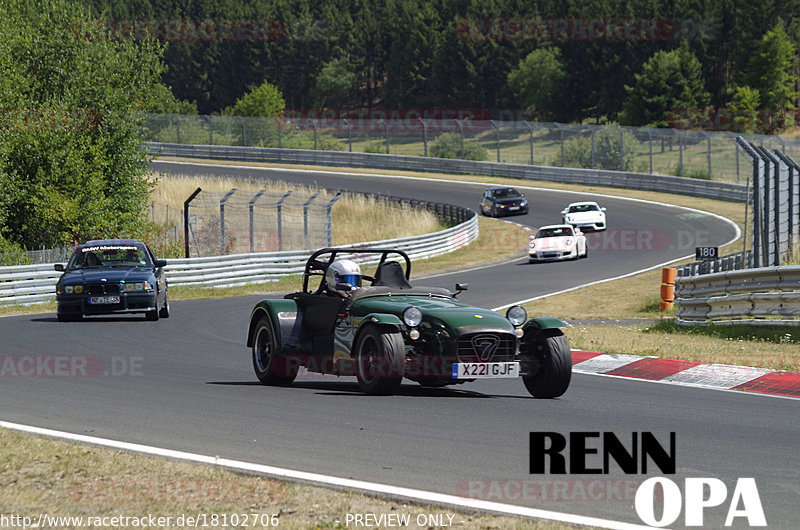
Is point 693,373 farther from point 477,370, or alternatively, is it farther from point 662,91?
point 662,91

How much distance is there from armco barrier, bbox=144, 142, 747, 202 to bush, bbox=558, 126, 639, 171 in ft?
6.91

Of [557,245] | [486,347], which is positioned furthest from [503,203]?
[486,347]

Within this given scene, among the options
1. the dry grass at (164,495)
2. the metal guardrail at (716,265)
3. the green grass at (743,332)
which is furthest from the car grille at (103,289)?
the dry grass at (164,495)

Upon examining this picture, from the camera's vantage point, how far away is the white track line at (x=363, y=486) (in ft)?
18.6

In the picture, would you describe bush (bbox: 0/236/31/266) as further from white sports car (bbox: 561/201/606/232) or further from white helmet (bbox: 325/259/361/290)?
white sports car (bbox: 561/201/606/232)

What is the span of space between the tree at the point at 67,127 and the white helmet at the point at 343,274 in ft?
69.6

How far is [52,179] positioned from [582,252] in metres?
17.0

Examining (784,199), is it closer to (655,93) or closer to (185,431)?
(185,431)

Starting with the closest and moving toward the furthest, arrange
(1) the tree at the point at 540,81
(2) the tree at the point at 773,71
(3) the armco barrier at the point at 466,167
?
(3) the armco barrier at the point at 466,167
(2) the tree at the point at 773,71
(1) the tree at the point at 540,81

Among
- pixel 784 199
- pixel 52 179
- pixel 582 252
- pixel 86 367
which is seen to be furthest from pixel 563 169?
pixel 86 367

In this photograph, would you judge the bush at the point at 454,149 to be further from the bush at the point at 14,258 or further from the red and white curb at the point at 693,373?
the red and white curb at the point at 693,373

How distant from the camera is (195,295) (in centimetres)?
2734

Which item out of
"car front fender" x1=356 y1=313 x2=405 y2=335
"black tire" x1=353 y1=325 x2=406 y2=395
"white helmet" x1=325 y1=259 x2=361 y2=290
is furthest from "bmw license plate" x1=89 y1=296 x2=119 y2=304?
"car front fender" x1=356 y1=313 x2=405 y2=335

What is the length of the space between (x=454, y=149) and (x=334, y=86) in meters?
51.5
